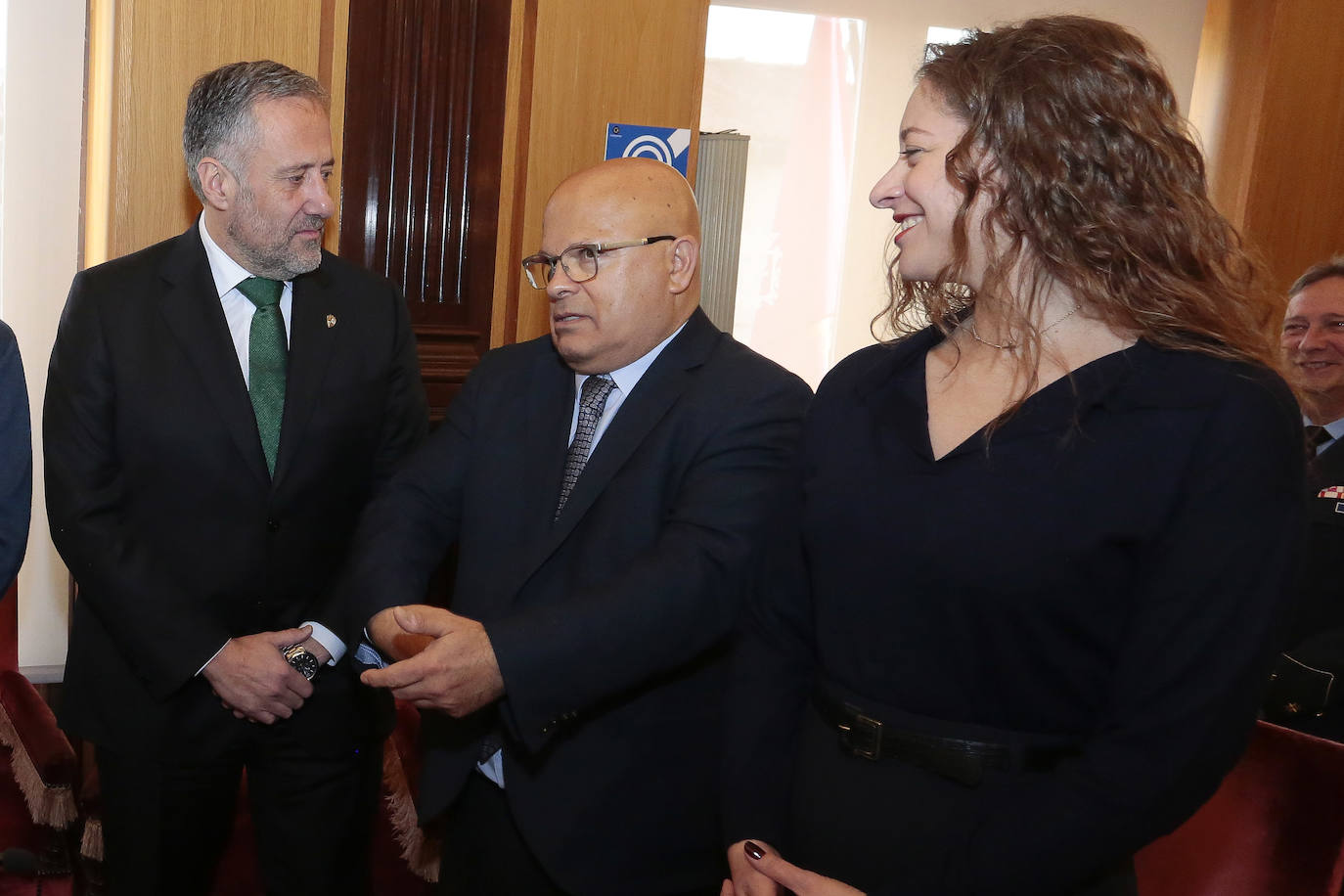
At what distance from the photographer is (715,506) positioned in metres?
1.80

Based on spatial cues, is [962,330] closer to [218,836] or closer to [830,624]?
[830,624]

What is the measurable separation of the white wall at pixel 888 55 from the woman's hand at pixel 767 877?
4.72m

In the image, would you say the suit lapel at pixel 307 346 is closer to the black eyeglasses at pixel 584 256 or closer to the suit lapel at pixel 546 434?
the suit lapel at pixel 546 434

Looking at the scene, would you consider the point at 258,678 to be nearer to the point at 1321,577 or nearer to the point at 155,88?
the point at 155,88

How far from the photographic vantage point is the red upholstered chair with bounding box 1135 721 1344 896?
1913 millimetres

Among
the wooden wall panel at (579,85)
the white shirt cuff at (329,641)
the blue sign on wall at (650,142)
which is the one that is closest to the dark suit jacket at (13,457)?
the white shirt cuff at (329,641)

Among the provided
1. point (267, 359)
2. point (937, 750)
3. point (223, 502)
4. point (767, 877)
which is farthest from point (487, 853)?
point (267, 359)

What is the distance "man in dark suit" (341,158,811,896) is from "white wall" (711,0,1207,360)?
13.5 ft

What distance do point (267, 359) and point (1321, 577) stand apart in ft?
7.86

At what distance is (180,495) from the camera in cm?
218

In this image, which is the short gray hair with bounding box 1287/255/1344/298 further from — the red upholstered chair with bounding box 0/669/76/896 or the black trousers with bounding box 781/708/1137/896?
the red upholstered chair with bounding box 0/669/76/896

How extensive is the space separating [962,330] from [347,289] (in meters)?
1.44

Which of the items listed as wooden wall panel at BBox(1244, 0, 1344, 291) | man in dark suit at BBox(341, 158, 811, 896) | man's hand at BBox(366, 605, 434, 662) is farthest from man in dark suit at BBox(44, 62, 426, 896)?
wooden wall panel at BBox(1244, 0, 1344, 291)

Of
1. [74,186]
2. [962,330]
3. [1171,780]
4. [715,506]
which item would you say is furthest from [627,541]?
[74,186]
